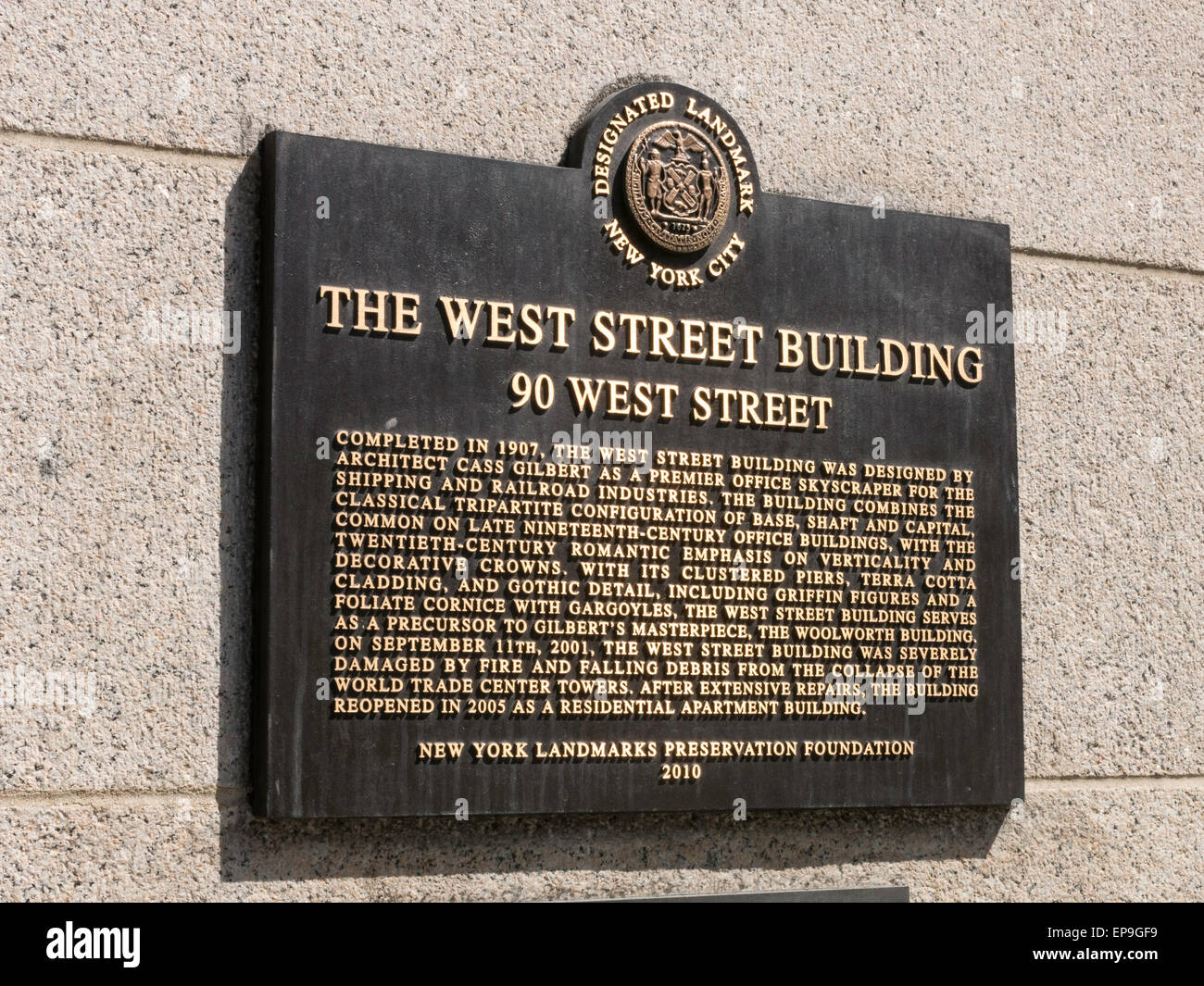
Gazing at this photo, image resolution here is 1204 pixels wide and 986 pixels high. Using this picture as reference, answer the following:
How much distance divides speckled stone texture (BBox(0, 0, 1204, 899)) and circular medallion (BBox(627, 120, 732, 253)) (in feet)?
0.84

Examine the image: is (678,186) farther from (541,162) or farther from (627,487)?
(627,487)

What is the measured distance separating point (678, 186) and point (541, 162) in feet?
1.44

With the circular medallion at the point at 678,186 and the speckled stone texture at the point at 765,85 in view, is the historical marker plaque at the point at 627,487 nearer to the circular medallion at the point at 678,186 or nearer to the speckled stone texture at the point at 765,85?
the circular medallion at the point at 678,186

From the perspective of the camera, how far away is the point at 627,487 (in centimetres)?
480

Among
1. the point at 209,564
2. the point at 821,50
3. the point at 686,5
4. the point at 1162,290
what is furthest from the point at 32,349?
the point at 1162,290

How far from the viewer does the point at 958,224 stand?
5.44 meters

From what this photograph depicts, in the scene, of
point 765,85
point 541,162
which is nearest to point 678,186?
point 541,162

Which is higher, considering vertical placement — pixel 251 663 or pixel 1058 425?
pixel 1058 425

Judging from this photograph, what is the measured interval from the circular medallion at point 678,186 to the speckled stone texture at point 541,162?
0.26 meters

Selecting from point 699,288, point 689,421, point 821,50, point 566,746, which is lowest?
point 566,746

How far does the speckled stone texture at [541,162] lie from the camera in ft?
14.0

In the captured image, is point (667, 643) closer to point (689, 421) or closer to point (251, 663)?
point (689, 421)
